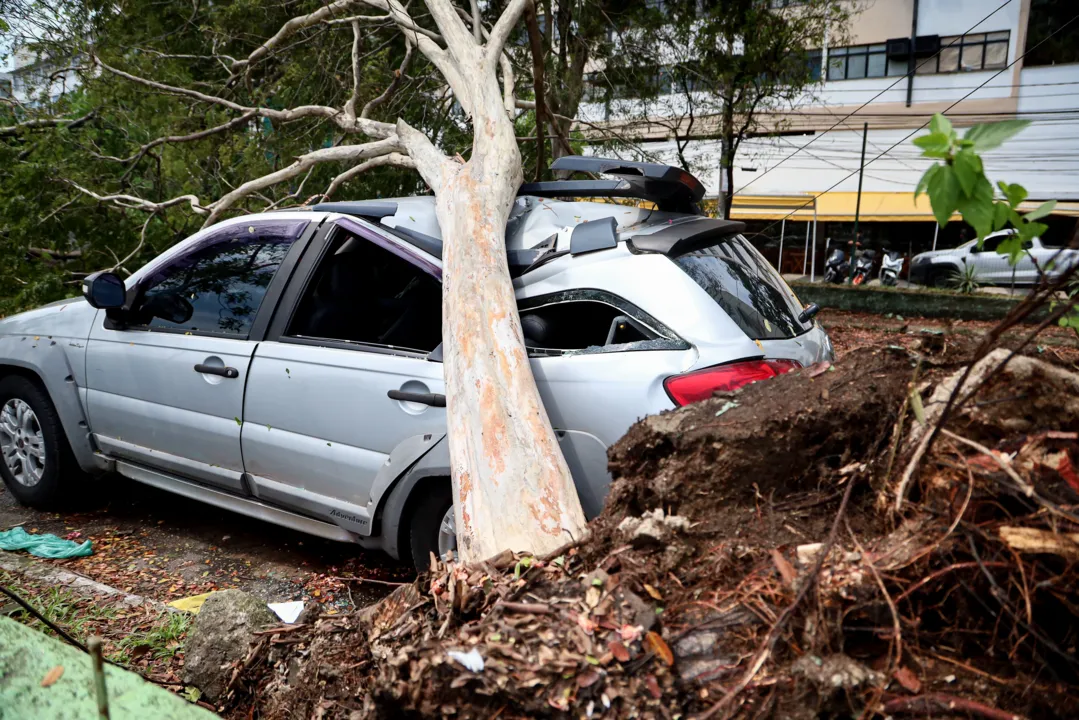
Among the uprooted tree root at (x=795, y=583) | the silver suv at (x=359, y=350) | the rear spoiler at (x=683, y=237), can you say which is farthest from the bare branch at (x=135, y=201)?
the uprooted tree root at (x=795, y=583)

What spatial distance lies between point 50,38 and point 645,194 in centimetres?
746

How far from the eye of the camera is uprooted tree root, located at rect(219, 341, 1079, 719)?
5.81 feet

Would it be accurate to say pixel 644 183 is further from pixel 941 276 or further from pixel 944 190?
pixel 941 276

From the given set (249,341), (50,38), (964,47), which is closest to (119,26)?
(50,38)

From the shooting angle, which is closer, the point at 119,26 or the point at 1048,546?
the point at 1048,546

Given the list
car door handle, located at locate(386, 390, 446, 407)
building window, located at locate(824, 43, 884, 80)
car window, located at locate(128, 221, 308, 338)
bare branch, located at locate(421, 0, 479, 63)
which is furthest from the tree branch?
building window, located at locate(824, 43, 884, 80)

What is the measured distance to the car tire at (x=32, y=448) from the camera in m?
5.04

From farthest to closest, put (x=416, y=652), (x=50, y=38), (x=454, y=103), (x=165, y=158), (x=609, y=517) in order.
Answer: (x=454, y=103) < (x=165, y=158) < (x=50, y=38) < (x=609, y=517) < (x=416, y=652)

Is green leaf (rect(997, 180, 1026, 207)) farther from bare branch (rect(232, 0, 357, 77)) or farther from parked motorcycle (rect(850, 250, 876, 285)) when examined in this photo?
parked motorcycle (rect(850, 250, 876, 285))

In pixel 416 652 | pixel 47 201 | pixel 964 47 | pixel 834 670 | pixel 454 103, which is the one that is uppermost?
pixel 964 47

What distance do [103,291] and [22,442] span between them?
1.36 m

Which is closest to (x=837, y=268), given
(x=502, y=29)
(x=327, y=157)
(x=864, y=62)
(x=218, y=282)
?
(x=864, y=62)

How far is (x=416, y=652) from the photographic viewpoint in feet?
6.76

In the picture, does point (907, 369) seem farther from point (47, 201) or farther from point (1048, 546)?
point (47, 201)
